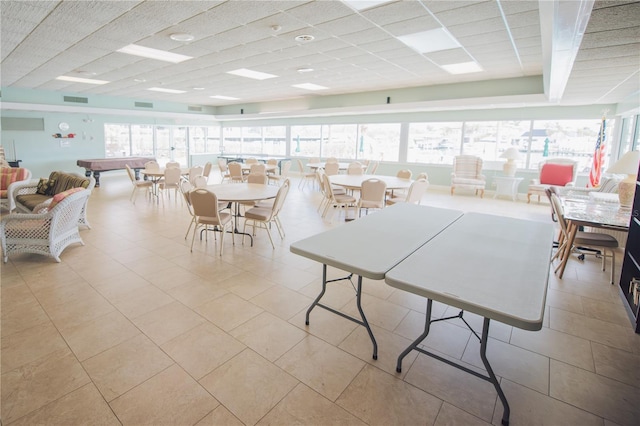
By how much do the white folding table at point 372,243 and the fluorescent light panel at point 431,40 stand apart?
284 cm

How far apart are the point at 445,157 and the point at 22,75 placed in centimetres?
1095

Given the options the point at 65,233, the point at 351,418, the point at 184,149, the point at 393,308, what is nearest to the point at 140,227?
the point at 65,233

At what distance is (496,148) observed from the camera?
9.23m

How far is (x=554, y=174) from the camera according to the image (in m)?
7.72

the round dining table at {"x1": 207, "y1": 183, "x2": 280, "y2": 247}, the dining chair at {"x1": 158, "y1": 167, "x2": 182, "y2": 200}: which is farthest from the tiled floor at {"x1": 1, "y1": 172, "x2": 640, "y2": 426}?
the dining chair at {"x1": 158, "y1": 167, "x2": 182, "y2": 200}

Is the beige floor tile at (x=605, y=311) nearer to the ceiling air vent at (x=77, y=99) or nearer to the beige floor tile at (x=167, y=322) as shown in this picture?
the beige floor tile at (x=167, y=322)

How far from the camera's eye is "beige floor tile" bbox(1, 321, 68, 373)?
209 cm

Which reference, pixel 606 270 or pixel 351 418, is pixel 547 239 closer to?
pixel 351 418

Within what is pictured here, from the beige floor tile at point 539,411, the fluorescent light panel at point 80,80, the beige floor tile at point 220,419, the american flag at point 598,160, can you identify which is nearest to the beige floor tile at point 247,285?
the beige floor tile at point 220,419

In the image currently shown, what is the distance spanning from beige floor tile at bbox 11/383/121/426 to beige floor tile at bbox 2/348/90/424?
0.16ft

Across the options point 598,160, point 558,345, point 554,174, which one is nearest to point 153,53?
point 558,345

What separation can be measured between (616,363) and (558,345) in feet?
1.02

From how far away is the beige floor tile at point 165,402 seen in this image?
168 centimetres

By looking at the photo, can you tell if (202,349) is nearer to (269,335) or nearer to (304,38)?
(269,335)
